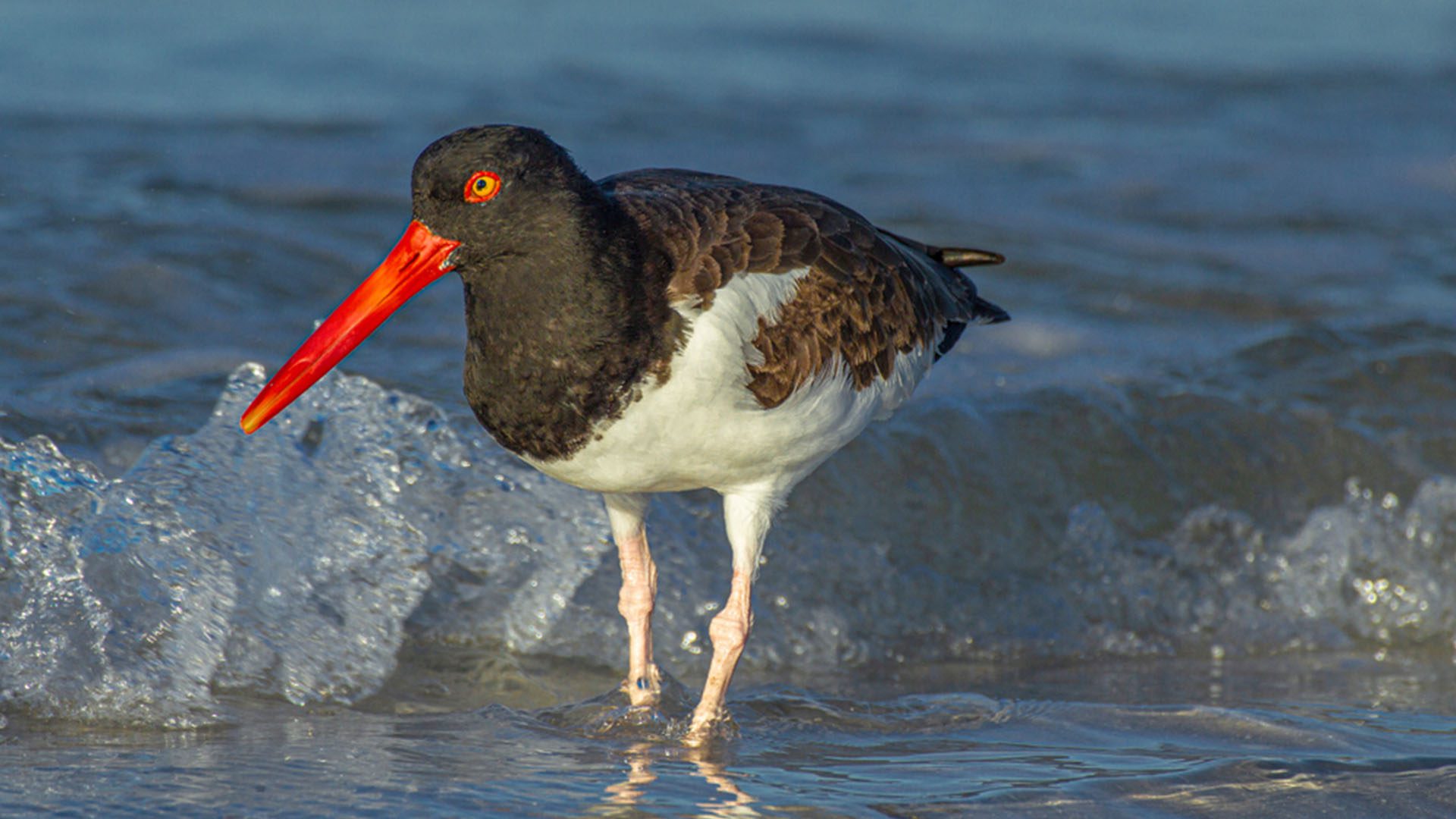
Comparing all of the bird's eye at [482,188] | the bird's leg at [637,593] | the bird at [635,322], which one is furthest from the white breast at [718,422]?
the bird's eye at [482,188]

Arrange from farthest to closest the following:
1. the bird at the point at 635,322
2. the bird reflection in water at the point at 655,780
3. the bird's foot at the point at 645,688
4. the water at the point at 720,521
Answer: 1. the bird's foot at the point at 645,688
2. the water at the point at 720,521
3. the bird at the point at 635,322
4. the bird reflection in water at the point at 655,780

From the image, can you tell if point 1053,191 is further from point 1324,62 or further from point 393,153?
point 1324,62

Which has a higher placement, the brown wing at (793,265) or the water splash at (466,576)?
the brown wing at (793,265)

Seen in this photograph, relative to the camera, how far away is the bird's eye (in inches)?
161

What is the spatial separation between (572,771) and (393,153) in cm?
670

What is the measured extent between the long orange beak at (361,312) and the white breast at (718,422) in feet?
1.91

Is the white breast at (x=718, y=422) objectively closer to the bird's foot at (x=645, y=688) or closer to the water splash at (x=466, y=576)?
the bird's foot at (x=645, y=688)

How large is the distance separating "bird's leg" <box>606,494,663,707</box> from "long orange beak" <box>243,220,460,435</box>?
42.6 inches

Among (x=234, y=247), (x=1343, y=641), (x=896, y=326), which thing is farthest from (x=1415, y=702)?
(x=234, y=247)

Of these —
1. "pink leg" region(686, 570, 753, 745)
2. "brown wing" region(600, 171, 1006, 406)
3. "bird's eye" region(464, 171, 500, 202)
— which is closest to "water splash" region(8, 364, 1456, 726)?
"pink leg" region(686, 570, 753, 745)

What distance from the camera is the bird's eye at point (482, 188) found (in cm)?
409

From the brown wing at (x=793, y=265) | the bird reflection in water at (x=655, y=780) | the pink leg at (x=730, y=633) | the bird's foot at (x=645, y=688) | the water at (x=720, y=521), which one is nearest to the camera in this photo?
the bird reflection in water at (x=655, y=780)

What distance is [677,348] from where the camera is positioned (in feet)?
13.8

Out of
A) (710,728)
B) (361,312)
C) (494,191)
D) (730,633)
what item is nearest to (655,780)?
(710,728)
